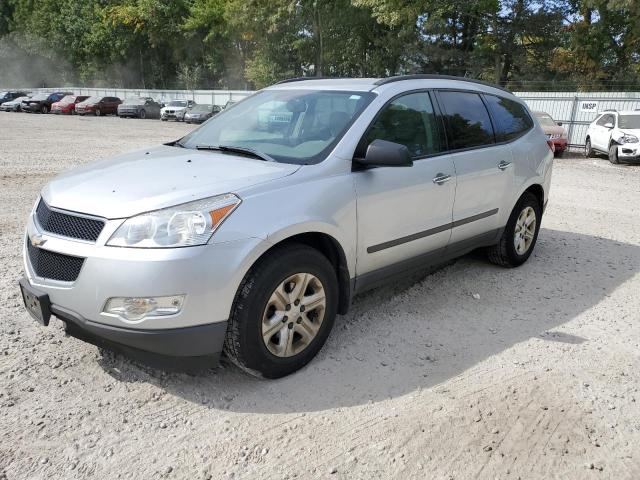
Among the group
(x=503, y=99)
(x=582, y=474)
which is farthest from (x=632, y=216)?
(x=582, y=474)

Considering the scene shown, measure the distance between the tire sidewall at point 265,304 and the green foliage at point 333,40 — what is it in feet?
80.0

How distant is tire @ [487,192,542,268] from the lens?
5.20 metres

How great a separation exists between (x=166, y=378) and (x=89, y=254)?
94 centimetres

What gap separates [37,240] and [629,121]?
649 inches

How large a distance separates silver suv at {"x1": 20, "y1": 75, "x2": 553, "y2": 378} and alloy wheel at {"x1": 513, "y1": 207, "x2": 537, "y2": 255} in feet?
2.20

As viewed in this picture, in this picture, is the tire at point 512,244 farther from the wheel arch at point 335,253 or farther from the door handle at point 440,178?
the wheel arch at point 335,253

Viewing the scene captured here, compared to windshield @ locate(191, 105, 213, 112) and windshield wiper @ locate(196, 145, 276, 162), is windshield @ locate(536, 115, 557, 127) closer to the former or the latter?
windshield wiper @ locate(196, 145, 276, 162)

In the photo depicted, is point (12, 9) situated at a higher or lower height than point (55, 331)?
higher

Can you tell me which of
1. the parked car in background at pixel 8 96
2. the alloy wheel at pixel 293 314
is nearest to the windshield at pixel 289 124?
the alloy wheel at pixel 293 314

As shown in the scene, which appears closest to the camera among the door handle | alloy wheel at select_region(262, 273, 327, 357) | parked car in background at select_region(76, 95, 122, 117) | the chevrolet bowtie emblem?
the chevrolet bowtie emblem

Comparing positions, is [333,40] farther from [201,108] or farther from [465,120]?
[465,120]

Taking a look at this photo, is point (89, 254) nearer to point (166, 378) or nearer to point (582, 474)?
point (166, 378)

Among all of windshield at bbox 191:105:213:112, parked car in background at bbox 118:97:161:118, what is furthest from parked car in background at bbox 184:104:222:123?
parked car in background at bbox 118:97:161:118

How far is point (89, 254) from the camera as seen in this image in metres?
2.73
